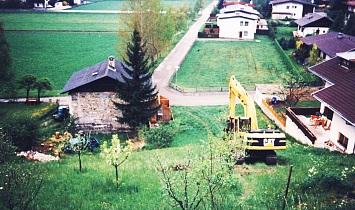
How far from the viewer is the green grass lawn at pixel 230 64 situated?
43.1 meters

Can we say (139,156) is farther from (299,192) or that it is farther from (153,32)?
(153,32)

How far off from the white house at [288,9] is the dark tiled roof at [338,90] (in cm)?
6069

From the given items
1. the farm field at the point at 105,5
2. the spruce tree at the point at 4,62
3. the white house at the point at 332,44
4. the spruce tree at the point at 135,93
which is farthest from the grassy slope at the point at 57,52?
the farm field at the point at 105,5

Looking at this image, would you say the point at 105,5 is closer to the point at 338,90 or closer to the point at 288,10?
the point at 288,10

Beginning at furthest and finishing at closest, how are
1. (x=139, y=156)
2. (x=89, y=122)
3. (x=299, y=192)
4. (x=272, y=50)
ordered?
(x=272, y=50) → (x=89, y=122) → (x=139, y=156) → (x=299, y=192)

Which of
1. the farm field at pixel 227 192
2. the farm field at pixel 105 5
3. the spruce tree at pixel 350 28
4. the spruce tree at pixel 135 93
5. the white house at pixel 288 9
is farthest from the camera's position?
the farm field at pixel 105 5

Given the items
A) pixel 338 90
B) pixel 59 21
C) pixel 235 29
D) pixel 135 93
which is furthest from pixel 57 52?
pixel 338 90

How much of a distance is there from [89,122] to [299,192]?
20358mm

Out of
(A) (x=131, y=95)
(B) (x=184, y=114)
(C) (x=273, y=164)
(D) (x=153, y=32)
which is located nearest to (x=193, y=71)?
(D) (x=153, y=32)

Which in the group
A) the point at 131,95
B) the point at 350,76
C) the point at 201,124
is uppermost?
the point at 350,76

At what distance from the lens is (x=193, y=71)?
4731 cm

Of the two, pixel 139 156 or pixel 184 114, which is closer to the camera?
pixel 139 156

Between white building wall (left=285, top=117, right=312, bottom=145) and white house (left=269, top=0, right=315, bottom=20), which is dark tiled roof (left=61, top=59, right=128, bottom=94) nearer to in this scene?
white building wall (left=285, top=117, right=312, bottom=145)

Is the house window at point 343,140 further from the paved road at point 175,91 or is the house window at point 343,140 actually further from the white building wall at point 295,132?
the paved road at point 175,91
